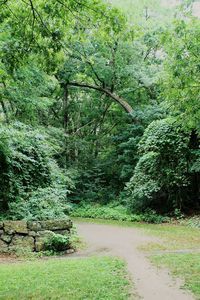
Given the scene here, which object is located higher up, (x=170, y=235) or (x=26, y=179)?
(x=26, y=179)

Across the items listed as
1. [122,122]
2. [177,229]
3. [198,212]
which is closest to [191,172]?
[198,212]

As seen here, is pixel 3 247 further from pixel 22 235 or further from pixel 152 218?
pixel 152 218

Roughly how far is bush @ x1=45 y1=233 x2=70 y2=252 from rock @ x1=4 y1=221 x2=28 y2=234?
28.2 inches

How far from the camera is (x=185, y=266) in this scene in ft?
22.6

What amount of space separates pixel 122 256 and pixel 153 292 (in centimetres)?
300

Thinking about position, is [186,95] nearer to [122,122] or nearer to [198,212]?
[198,212]

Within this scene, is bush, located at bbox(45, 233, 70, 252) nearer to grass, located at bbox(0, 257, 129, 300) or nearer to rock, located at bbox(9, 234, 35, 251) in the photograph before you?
rock, located at bbox(9, 234, 35, 251)

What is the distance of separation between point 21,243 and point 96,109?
16.9 m

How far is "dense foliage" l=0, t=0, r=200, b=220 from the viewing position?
4.81 metres

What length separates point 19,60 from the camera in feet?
16.3

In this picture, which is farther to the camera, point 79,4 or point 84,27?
point 84,27

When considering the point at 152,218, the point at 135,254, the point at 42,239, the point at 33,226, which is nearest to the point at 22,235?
the point at 33,226

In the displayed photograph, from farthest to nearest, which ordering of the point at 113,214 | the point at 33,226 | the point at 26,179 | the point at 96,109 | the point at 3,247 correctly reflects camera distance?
the point at 96,109 → the point at 113,214 → the point at 26,179 → the point at 33,226 → the point at 3,247

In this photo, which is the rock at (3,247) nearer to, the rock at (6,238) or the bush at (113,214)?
the rock at (6,238)
